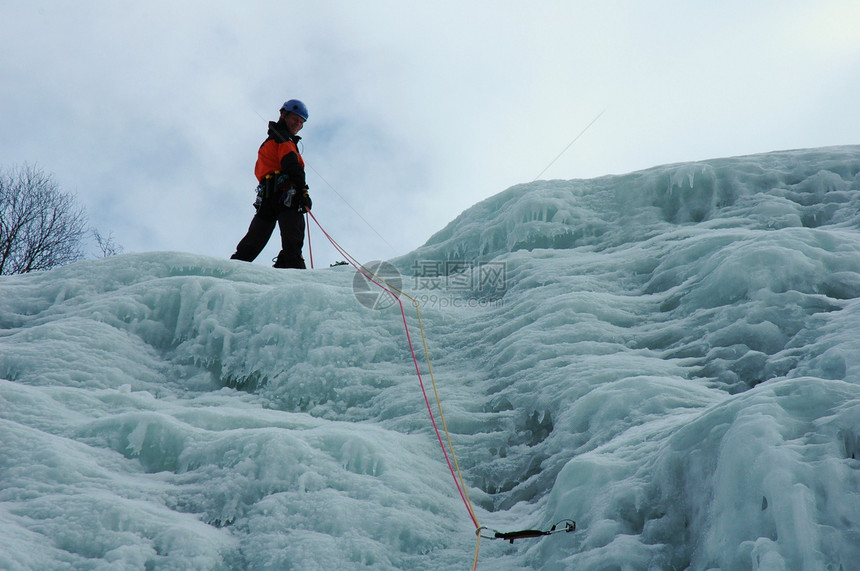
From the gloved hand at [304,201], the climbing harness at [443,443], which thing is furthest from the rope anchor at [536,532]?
the gloved hand at [304,201]

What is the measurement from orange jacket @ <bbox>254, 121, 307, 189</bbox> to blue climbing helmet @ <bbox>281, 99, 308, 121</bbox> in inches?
7.3

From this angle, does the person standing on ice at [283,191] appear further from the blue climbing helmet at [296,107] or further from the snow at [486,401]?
the snow at [486,401]

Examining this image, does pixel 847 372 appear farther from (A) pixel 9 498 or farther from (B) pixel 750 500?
(A) pixel 9 498

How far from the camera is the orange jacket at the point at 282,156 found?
6.93 meters

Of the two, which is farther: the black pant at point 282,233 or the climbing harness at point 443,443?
the black pant at point 282,233

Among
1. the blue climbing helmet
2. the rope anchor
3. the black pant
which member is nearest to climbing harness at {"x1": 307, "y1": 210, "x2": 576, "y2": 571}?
the rope anchor

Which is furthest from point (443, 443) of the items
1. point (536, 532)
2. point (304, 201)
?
point (304, 201)

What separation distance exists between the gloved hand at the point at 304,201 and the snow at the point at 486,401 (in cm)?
131

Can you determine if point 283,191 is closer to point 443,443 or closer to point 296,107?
point 296,107

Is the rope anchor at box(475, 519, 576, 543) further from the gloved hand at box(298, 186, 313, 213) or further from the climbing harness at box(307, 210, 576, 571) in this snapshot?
the gloved hand at box(298, 186, 313, 213)

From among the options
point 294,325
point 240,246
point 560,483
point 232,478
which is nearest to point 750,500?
point 560,483

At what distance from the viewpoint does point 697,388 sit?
3391 mm

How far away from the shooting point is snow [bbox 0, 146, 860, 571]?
7.33 ft

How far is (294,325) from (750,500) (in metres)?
3.68
